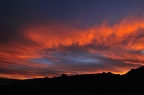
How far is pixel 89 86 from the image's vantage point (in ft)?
99.1

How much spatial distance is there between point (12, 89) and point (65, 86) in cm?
813

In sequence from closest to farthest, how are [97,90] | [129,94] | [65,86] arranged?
[129,94] → [97,90] → [65,86]

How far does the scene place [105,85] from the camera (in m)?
29.7

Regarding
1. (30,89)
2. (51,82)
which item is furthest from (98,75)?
(30,89)

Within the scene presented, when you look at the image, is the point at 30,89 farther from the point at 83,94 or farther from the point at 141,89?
the point at 141,89

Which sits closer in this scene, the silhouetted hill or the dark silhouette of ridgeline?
the dark silhouette of ridgeline

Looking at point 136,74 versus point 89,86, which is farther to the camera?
point 136,74

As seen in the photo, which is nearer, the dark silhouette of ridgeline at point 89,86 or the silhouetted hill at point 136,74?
the dark silhouette of ridgeline at point 89,86

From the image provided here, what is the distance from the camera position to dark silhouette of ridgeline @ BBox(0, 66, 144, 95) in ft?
94.2

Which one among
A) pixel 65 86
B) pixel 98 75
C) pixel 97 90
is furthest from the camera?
pixel 98 75

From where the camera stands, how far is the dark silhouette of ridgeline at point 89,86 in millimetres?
28719

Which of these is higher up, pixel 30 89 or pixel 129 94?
pixel 30 89

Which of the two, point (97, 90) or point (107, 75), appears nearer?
point (97, 90)

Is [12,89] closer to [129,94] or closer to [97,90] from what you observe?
[97,90]
